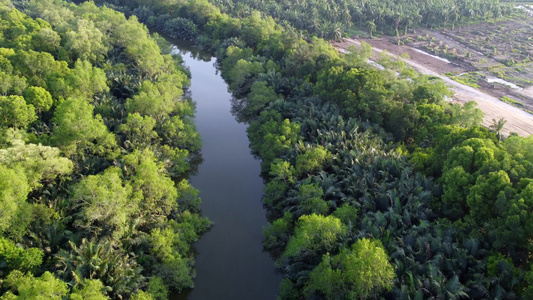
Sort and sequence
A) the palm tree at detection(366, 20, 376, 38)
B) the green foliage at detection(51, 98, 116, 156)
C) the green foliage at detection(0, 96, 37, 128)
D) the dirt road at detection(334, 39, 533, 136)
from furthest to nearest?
the palm tree at detection(366, 20, 376, 38)
the dirt road at detection(334, 39, 533, 136)
the green foliage at detection(0, 96, 37, 128)
the green foliage at detection(51, 98, 116, 156)

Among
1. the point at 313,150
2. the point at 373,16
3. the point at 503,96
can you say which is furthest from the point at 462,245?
the point at 373,16

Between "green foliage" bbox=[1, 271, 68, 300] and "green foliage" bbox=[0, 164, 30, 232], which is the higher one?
"green foliage" bbox=[0, 164, 30, 232]

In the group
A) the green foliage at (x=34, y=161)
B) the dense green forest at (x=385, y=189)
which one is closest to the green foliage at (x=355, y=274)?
the dense green forest at (x=385, y=189)

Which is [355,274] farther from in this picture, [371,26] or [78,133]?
[371,26]

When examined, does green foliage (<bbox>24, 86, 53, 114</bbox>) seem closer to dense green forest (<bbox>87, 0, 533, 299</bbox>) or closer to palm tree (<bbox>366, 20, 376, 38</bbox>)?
dense green forest (<bbox>87, 0, 533, 299</bbox>)

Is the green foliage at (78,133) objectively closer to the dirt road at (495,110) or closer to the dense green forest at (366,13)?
the dirt road at (495,110)

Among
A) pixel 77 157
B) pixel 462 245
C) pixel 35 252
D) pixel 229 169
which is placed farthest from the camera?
pixel 229 169

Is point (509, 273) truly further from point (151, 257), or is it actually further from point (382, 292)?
point (151, 257)

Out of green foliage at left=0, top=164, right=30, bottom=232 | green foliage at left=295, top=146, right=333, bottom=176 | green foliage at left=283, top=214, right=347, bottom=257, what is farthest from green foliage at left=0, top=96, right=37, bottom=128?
green foliage at left=283, top=214, right=347, bottom=257
